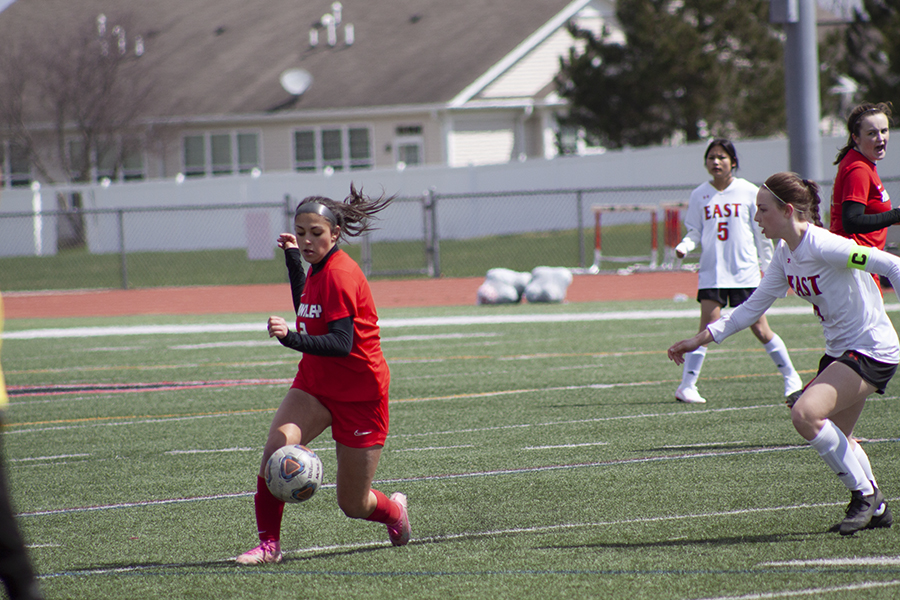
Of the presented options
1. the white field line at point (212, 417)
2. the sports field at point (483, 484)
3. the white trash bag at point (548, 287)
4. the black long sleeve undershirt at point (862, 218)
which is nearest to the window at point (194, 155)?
the white trash bag at point (548, 287)

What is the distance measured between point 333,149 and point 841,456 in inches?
1310

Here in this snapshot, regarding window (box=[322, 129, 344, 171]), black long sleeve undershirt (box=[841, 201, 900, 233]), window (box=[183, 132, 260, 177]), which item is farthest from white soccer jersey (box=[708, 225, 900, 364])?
window (box=[183, 132, 260, 177])

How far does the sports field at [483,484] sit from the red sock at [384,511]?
0.18 m

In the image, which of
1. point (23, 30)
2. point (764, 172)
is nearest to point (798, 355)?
point (764, 172)

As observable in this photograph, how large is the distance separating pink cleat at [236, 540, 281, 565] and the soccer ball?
0.97ft

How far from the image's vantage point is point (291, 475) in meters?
4.71

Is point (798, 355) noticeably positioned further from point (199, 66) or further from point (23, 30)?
point (23, 30)

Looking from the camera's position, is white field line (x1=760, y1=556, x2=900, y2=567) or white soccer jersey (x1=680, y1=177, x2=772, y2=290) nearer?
white field line (x1=760, y1=556, x2=900, y2=567)

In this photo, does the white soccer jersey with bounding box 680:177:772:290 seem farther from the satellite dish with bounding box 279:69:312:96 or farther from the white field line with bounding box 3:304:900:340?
the satellite dish with bounding box 279:69:312:96

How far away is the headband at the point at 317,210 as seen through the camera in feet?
15.9

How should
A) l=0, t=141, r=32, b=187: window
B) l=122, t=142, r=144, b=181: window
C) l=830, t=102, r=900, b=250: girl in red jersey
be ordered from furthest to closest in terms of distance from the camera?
1. l=122, t=142, r=144, b=181: window
2. l=0, t=141, r=32, b=187: window
3. l=830, t=102, r=900, b=250: girl in red jersey

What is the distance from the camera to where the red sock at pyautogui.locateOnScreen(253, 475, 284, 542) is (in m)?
4.91

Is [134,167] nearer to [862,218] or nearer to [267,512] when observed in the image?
[862,218]

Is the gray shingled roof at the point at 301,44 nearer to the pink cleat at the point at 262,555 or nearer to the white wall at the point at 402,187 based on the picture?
the white wall at the point at 402,187
